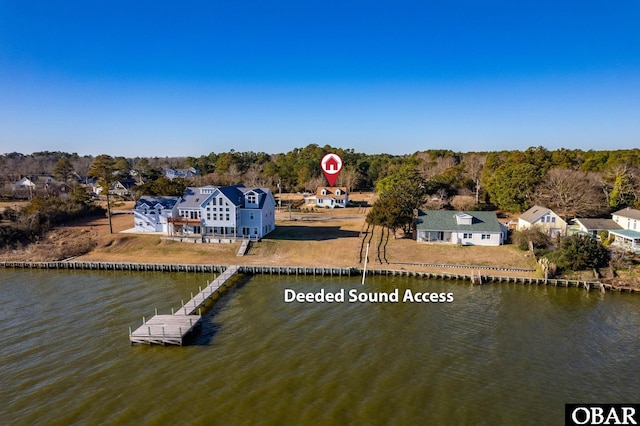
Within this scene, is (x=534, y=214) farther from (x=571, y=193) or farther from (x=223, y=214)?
(x=223, y=214)

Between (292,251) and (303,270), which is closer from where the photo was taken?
(303,270)

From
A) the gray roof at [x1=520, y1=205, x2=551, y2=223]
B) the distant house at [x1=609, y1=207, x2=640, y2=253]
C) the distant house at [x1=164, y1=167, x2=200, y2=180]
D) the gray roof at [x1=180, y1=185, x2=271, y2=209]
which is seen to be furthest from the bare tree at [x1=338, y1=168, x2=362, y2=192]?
the distant house at [x1=609, y1=207, x2=640, y2=253]

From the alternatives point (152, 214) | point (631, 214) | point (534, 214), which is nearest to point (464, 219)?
point (534, 214)

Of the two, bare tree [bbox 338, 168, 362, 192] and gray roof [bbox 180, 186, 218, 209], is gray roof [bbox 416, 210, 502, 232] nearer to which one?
gray roof [bbox 180, 186, 218, 209]

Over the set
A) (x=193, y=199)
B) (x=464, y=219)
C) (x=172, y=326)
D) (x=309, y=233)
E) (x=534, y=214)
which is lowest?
(x=172, y=326)

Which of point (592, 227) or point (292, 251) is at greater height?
point (592, 227)

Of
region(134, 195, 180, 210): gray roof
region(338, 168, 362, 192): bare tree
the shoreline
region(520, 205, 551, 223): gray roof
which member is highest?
region(338, 168, 362, 192): bare tree
